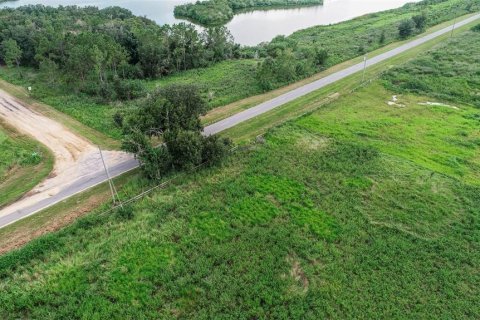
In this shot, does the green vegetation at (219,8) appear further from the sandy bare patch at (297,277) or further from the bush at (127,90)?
the sandy bare patch at (297,277)

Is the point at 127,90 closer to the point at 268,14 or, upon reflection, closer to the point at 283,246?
the point at 283,246

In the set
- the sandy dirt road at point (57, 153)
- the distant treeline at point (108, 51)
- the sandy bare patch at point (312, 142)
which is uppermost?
the distant treeline at point (108, 51)

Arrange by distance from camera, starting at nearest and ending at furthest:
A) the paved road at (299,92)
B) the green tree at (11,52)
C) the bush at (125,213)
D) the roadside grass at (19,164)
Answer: the bush at (125,213), the roadside grass at (19,164), the paved road at (299,92), the green tree at (11,52)

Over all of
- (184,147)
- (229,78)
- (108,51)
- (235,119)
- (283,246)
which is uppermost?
(108,51)

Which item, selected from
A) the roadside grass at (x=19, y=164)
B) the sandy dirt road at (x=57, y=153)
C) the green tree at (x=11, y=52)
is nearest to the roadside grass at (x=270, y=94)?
the sandy dirt road at (x=57, y=153)

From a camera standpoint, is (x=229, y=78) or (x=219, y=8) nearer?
(x=229, y=78)

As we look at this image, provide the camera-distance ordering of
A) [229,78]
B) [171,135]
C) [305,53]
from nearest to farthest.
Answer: [171,135] < [229,78] < [305,53]

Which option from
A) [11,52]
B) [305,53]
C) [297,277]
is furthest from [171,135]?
[11,52]
